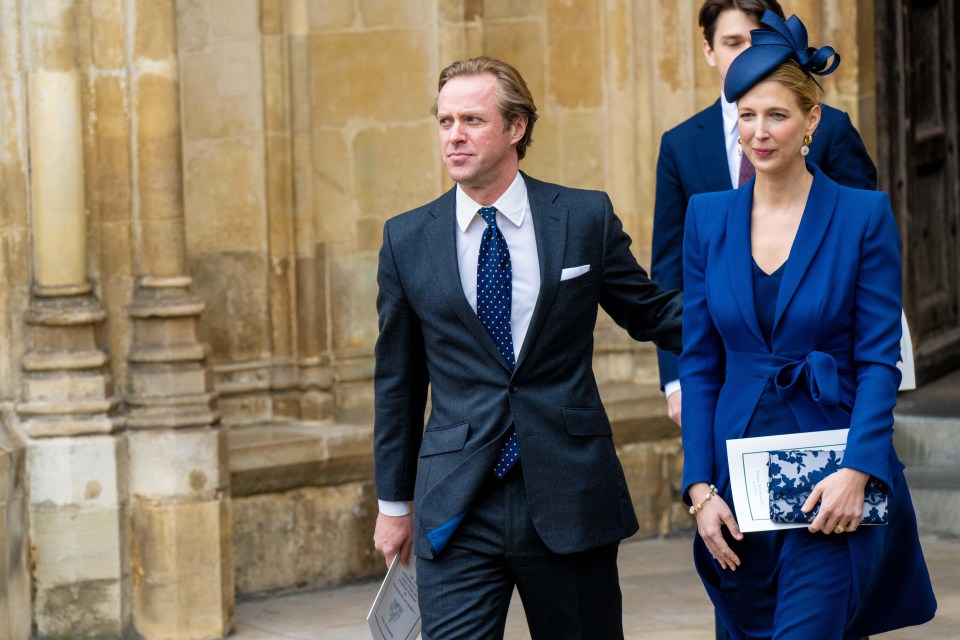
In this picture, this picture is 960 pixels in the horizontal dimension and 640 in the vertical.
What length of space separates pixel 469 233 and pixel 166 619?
2.61 metres

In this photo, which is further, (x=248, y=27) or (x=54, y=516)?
(x=248, y=27)

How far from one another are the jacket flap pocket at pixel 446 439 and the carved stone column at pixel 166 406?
2.32 meters

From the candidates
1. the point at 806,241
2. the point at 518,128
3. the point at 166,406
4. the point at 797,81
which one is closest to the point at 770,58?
the point at 797,81

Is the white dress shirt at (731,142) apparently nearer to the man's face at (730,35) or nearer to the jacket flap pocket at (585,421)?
the man's face at (730,35)

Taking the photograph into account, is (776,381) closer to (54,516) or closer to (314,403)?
(54,516)

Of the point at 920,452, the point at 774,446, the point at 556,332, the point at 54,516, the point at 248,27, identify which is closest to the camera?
the point at 774,446

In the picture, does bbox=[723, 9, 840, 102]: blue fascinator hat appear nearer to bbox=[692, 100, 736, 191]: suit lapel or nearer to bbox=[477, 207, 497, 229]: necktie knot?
bbox=[477, 207, 497, 229]: necktie knot

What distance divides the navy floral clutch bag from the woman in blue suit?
0.09 feet

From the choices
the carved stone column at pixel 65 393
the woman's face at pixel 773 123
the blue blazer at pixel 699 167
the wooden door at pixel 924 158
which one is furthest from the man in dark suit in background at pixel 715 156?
the wooden door at pixel 924 158

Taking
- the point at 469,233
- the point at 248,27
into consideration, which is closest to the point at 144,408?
the point at 248,27

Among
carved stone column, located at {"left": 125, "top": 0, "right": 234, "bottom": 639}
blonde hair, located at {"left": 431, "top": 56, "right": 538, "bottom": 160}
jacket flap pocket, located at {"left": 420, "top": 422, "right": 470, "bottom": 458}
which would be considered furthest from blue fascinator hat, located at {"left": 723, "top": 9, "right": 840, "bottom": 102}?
carved stone column, located at {"left": 125, "top": 0, "right": 234, "bottom": 639}

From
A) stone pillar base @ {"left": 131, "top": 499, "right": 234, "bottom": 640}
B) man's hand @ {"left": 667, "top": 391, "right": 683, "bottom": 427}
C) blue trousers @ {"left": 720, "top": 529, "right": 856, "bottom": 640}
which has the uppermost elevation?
man's hand @ {"left": 667, "top": 391, "right": 683, "bottom": 427}

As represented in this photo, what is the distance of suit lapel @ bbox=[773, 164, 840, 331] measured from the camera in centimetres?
351

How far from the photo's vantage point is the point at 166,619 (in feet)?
19.6
